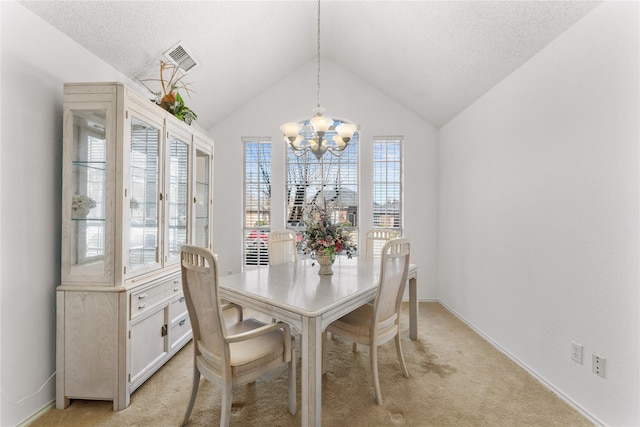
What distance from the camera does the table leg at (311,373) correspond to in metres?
1.41

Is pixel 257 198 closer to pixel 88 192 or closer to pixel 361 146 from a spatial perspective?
pixel 361 146

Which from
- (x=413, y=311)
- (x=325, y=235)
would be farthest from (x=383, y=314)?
(x=413, y=311)

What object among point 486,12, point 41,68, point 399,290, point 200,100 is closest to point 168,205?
point 41,68

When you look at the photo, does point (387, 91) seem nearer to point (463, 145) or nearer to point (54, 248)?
point (463, 145)

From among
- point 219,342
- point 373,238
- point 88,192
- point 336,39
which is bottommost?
point 219,342

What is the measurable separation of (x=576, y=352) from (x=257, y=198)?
3734mm

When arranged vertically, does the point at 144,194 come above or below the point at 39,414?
above

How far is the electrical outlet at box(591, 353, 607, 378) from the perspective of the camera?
164 centimetres

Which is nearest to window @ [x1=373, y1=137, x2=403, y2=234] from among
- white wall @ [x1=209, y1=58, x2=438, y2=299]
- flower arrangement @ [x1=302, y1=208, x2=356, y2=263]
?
white wall @ [x1=209, y1=58, x2=438, y2=299]

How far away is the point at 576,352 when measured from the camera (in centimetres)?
182

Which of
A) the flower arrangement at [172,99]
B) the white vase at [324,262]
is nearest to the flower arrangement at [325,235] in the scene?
the white vase at [324,262]

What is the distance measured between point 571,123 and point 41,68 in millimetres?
3414

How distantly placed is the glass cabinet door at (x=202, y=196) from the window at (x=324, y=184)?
1330 mm

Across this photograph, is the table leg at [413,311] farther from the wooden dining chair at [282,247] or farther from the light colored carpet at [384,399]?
the wooden dining chair at [282,247]
